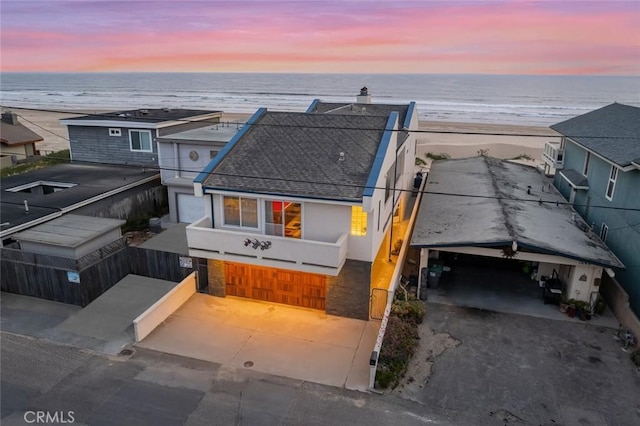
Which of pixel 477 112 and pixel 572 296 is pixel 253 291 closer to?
pixel 572 296

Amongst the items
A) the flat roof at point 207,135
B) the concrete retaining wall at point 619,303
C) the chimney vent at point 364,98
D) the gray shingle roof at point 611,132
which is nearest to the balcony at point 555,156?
the gray shingle roof at point 611,132

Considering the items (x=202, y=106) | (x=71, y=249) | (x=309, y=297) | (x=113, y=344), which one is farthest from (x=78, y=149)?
(x=202, y=106)

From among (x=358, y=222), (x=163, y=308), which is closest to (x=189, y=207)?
(x=163, y=308)

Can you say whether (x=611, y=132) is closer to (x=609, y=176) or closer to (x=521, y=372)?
(x=609, y=176)

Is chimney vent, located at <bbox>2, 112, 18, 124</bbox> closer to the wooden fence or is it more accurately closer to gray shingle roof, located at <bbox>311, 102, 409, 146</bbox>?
the wooden fence

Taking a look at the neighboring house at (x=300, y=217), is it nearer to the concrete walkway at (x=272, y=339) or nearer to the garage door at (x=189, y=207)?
the concrete walkway at (x=272, y=339)
